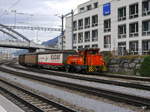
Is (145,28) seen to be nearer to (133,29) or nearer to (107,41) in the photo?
(133,29)

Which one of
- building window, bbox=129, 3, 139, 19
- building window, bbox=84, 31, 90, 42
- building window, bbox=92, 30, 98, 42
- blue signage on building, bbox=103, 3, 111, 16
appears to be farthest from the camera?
building window, bbox=84, 31, 90, 42

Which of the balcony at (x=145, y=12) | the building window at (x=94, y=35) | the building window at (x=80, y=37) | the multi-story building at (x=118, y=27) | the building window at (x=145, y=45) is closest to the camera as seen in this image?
the building window at (x=145, y=45)

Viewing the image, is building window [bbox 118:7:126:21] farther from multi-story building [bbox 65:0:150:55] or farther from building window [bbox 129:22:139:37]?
building window [bbox 129:22:139:37]

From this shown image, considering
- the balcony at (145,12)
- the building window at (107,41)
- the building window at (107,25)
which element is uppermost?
the balcony at (145,12)

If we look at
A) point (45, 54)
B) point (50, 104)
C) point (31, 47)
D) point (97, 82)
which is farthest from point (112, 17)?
point (31, 47)

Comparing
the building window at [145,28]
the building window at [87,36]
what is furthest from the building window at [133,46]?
the building window at [87,36]

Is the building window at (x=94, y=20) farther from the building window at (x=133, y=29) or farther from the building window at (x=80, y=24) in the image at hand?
the building window at (x=133, y=29)

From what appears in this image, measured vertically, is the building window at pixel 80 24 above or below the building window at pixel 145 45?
above

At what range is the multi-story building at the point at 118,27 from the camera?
124 feet

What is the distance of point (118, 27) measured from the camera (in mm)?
42781

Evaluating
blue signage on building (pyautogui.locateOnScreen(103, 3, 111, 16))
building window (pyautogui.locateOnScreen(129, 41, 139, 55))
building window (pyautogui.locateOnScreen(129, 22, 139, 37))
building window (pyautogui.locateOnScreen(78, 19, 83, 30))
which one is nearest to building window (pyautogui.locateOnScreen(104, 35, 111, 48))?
blue signage on building (pyautogui.locateOnScreen(103, 3, 111, 16))

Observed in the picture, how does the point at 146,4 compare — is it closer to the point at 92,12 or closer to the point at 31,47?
the point at 92,12

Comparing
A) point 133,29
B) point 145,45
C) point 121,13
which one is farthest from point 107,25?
point 145,45

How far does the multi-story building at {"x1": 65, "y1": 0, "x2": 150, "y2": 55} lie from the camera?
3766 cm
